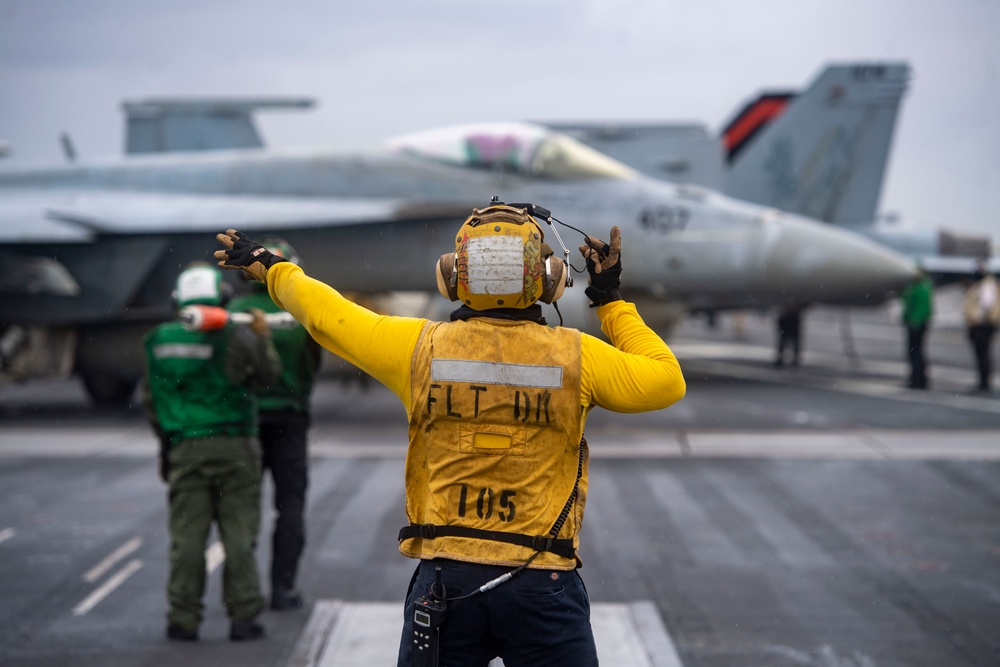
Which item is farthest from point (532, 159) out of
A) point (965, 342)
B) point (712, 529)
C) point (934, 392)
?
point (965, 342)

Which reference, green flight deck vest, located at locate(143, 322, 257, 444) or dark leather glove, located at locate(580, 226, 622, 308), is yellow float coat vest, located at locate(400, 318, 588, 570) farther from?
green flight deck vest, located at locate(143, 322, 257, 444)

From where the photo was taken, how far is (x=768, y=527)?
21.3ft

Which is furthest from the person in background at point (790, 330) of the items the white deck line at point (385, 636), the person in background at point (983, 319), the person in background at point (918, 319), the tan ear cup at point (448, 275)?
the tan ear cup at point (448, 275)

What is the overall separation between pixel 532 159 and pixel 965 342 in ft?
63.3

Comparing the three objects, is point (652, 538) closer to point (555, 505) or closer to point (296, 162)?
point (555, 505)

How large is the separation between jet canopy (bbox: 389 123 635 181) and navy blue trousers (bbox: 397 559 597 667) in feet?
27.1

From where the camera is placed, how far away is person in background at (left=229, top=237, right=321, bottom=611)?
194 inches

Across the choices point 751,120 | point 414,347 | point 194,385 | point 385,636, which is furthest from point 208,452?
point 751,120

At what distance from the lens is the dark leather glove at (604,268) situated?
2.68m

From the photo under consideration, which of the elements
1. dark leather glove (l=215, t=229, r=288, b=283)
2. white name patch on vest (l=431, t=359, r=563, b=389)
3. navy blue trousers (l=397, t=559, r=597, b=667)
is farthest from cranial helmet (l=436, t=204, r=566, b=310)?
navy blue trousers (l=397, t=559, r=597, b=667)

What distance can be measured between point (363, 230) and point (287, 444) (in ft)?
18.4

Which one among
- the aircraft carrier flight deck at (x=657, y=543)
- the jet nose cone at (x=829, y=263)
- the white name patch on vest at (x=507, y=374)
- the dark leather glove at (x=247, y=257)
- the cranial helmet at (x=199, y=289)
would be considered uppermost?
the dark leather glove at (x=247, y=257)

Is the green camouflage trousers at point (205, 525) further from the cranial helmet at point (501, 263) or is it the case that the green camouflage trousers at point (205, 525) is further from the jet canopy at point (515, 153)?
the jet canopy at point (515, 153)

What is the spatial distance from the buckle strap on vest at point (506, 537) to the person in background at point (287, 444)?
8.52 ft
